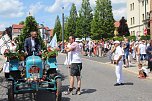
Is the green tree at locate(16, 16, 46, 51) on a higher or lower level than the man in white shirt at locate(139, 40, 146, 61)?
higher

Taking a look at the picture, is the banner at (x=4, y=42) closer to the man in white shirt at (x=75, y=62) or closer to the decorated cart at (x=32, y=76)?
the decorated cart at (x=32, y=76)

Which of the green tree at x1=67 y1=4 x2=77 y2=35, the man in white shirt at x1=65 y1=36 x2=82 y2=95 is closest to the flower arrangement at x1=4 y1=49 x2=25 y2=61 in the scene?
the man in white shirt at x1=65 y1=36 x2=82 y2=95

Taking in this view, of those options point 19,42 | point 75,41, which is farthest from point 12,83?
point 19,42

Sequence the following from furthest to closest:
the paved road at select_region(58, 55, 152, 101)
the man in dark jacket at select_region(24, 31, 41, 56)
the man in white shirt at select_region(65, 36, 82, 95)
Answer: the man in white shirt at select_region(65, 36, 82, 95)
the man in dark jacket at select_region(24, 31, 41, 56)
the paved road at select_region(58, 55, 152, 101)

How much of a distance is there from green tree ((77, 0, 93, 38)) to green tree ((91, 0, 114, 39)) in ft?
10.7

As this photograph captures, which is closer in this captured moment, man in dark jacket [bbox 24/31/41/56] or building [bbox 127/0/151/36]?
man in dark jacket [bbox 24/31/41/56]

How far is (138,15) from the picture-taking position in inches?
3504

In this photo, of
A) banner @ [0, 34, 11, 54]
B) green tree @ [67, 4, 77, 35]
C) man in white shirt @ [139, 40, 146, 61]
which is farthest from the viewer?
green tree @ [67, 4, 77, 35]

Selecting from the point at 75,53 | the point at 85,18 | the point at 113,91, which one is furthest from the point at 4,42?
the point at 85,18

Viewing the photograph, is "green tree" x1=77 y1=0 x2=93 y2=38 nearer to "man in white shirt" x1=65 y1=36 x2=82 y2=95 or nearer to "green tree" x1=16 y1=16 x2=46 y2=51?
"green tree" x1=16 y1=16 x2=46 y2=51

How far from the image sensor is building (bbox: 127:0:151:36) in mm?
82875

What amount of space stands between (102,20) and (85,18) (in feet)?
16.2

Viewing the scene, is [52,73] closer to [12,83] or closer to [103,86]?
[12,83]

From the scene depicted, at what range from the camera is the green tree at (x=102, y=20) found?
259 feet
